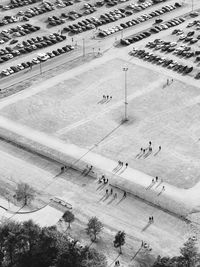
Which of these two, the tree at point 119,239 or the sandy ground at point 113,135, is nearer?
the tree at point 119,239

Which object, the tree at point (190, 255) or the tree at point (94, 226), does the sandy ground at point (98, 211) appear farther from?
the tree at point (190, 255)

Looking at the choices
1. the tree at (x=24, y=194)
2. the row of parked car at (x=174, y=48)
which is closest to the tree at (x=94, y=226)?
the tree at (x=24, y=194)

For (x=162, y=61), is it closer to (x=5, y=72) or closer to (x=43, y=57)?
(x=43, y=57)

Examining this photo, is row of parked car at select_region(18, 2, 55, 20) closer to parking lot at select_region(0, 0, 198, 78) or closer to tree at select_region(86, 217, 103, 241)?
parking lot at select_region(0, 0, 198, 78)

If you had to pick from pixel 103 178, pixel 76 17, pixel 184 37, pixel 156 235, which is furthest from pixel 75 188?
pixel 76 17

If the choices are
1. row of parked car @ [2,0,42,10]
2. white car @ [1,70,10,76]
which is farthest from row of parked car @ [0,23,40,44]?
white car @ [1,70,10,76]

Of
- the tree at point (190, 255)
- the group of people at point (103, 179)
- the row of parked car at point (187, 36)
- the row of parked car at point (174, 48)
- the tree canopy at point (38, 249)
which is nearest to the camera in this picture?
the tree at point (190, 255)

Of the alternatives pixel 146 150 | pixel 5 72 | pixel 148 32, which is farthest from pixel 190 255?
pixel 148 32
